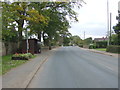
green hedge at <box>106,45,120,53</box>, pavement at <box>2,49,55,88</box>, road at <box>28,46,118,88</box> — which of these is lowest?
road at <box>28,46,118,88</box>

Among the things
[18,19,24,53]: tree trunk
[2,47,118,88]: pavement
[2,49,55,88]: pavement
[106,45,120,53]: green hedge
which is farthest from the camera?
[106,45,120,53]: green hedge

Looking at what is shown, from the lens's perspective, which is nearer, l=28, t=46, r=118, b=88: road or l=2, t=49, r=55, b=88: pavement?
l=2, t=49, r=55, b=88: pavement

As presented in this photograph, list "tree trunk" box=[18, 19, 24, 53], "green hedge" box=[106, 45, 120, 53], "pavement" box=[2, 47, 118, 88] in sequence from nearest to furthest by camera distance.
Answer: "pavement" box=[2, 47, 118, 88]
"tree trunk" box=[18, 19, 24, 53]
"green hedge" box=[106, 45, 120, 53]

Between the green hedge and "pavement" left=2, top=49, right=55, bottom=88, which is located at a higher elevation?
the green hedge

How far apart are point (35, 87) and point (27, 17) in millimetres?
19418

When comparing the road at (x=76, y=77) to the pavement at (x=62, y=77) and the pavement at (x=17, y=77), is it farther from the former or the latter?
the pavement at (x=17, y=77)

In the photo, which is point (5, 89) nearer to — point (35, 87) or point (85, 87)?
point (35, 87)

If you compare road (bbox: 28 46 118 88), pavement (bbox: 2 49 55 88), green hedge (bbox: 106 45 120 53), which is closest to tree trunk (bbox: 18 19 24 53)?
green hedge (bbox: 106 45 120 53)

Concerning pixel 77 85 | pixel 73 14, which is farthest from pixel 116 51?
pixel 77 85

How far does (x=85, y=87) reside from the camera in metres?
7.37

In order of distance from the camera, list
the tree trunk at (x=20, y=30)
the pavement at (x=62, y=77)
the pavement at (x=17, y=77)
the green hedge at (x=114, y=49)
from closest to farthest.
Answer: the pavement at (x=17, y=77) → the pavement at (x=62, y=77) → the tree trunk at (x=20, y=30) → the green hedge at (x=114, y=49)

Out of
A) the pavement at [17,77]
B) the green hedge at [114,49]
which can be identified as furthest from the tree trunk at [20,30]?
the pavement at [17,77]

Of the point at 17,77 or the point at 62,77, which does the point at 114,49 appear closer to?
the point at 62,77

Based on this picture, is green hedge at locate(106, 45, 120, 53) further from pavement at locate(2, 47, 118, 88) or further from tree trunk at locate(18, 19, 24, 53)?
pavement at locate(2, 47, 118, 88)
